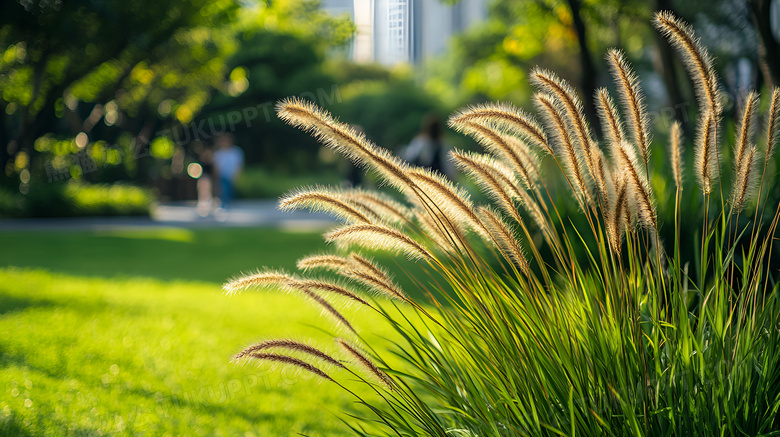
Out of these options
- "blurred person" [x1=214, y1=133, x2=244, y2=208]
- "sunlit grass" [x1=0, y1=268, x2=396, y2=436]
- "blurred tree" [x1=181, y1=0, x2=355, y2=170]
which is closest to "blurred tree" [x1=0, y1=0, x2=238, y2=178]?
"blurred person" [x1=214, y1=133, x2=244, y2=208]

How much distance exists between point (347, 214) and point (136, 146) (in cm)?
2862

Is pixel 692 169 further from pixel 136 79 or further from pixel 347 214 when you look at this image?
pixel 136 79

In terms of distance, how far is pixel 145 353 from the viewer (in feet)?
15.7

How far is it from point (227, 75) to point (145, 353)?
31.1 metres

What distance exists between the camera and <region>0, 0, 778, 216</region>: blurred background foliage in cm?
1016

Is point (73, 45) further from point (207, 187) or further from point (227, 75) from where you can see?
point (227, 75)

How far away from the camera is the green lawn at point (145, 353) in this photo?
11.2 ft

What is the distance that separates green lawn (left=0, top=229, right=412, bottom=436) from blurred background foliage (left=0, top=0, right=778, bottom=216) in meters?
2.82

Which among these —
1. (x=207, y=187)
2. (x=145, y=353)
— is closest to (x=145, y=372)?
(x=145, y=353)

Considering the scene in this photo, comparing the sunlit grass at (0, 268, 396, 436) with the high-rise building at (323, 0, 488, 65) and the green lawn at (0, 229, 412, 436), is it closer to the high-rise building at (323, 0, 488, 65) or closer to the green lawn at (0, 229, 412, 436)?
the green lawn at (0, 229, 412, 436)

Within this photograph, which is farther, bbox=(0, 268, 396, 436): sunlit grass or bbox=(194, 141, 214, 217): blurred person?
bbox=(194, 141, 214, 217): blurred person

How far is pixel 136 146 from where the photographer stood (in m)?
28.4

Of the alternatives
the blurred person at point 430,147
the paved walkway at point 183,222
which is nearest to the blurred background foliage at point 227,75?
the paved walkway at point 183,222

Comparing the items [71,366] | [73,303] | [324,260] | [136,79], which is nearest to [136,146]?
[136,79]
